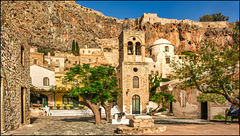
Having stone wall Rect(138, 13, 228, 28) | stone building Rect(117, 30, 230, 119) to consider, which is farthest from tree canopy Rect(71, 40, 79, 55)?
stone building Rect(117, 30, 230, 119)

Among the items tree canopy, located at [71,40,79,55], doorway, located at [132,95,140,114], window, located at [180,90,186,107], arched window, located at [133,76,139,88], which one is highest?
tree canopy, located at [71,40,79,55]

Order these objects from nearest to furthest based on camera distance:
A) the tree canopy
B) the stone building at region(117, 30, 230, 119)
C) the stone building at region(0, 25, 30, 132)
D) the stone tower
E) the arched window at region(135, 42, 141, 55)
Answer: the stone building at region(0, 25, 30, 132) < the stone building at region(117, 30, 230, 119) < the stone tower < the arched window at region(135, 42, 141, 55) < the tree canopy

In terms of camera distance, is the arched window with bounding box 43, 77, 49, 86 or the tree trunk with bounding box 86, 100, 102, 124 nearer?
the tree trunk with bounding box 86, 100, 102, 124

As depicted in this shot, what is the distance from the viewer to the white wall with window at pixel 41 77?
32.0 m

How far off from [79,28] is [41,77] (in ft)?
184

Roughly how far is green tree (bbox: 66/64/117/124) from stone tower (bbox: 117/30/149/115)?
892 cm

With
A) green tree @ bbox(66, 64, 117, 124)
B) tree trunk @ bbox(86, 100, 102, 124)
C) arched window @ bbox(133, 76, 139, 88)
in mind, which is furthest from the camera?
arched window @ bbox(133, 76, 139, 88)

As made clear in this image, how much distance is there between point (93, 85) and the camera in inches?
690

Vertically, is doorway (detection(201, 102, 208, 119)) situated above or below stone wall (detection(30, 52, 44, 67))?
below

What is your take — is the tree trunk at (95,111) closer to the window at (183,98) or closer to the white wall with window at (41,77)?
the window at (183,98)

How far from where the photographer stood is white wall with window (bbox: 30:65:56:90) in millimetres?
32000

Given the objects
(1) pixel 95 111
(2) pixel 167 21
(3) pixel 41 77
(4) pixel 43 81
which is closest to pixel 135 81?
(1) pixel 95 111

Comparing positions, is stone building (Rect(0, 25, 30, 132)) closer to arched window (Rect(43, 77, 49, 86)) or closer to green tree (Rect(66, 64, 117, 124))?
green tree (Rect(66, 64, 117, 124))

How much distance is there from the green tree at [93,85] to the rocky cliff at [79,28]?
200 feet
